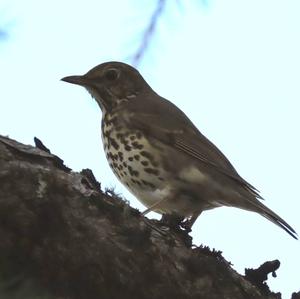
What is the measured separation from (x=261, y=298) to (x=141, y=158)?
65.9 inches

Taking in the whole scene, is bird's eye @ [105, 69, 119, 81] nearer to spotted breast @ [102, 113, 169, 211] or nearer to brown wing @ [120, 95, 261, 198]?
brown wing @ [120, 95, 261, 198]

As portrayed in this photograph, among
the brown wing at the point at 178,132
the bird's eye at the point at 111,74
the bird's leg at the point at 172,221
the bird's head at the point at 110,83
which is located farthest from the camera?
the bird's eye at the point at 111,74

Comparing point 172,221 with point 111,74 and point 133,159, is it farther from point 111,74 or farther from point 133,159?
point 111,74

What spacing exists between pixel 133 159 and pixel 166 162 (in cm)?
19

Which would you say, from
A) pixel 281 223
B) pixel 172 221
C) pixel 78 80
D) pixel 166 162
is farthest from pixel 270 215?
pixel 78 80

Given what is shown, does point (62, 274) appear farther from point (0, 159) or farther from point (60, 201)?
point (0, 159)

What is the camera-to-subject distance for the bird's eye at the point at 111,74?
15.8 feet

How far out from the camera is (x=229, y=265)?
2.57m

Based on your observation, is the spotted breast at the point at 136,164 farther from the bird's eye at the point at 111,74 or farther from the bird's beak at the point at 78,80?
the bird's eye at the point at 111,74

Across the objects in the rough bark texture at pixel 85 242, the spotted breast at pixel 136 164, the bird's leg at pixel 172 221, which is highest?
the spotted breast at pixel 136 164

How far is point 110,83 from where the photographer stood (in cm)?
482

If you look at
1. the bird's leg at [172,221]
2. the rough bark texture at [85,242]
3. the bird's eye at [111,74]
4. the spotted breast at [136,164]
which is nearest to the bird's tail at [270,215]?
the spotted breast at [136,164]

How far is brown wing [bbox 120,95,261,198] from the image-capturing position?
4168 millimetres

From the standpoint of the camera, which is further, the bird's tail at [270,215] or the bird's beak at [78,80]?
the bird's beak at [78,80]
